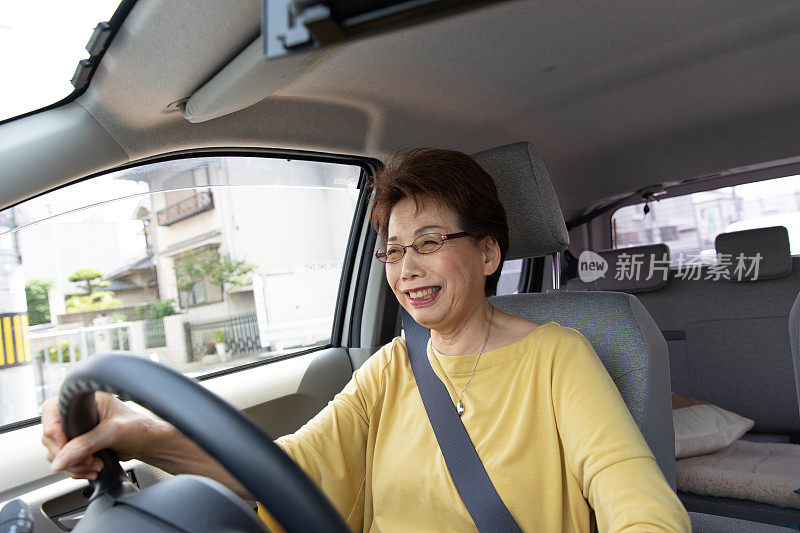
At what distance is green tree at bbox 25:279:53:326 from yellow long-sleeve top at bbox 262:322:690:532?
87cm

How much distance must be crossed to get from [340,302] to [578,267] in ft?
5.81

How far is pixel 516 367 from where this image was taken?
143 centimetres

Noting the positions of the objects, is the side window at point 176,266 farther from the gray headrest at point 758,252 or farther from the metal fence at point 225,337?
the gray headrest at point 758,252

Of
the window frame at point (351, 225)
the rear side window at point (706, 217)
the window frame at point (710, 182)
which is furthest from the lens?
the rear side window at point (706, 217)

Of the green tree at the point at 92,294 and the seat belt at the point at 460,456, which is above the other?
the green tree at the point at 92,294

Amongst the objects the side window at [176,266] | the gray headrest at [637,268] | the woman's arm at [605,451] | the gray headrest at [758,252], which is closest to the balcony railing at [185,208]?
the side window at [176,266]

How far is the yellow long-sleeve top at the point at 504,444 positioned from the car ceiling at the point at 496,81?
0.75m

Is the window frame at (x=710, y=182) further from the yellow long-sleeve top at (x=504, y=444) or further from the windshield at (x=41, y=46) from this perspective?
the windshield at (x=41, y=46)

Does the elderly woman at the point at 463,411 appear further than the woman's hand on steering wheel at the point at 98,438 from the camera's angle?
Yes

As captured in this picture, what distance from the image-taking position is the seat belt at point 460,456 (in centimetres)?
129

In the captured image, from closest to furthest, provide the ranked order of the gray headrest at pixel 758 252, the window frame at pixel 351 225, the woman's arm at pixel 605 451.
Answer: the woman's arm at pixel 605 451, the window frame at pixel 351 225, the gray headrest at pixel 758 252

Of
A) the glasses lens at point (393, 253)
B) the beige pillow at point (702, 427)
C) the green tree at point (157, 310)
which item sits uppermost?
the glasses lens at point (393, 253)

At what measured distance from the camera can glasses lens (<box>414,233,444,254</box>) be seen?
150cm

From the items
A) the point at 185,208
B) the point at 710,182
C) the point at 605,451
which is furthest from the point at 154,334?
the point at 710,182
